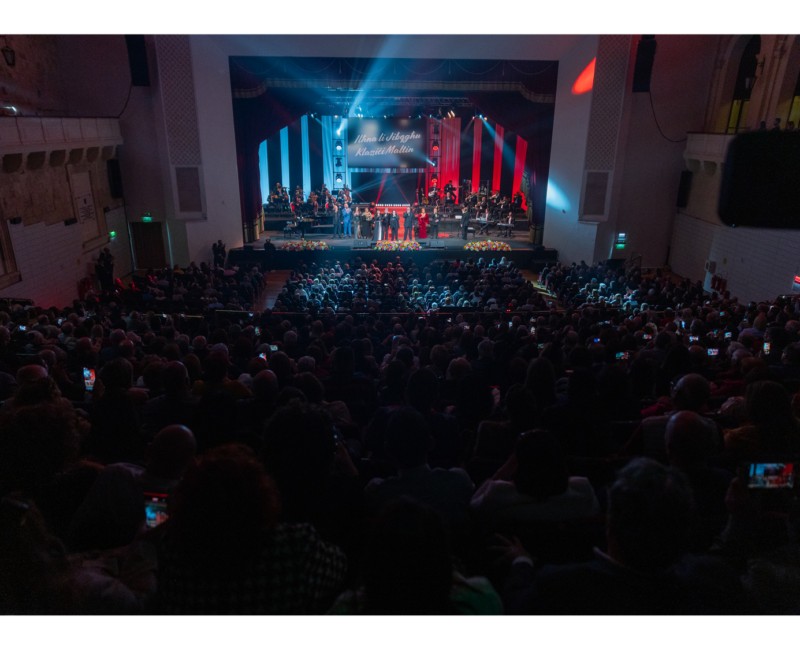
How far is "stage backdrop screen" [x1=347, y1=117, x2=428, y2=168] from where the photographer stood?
16.9 meters

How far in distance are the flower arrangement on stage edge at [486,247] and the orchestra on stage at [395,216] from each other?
84 cm

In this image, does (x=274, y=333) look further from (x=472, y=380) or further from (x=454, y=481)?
(x=454, y=481)

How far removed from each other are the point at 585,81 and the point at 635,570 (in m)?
13.9

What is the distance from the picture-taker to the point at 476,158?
65.3 feet

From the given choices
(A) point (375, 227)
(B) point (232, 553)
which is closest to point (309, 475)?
(B) point (232, 553)

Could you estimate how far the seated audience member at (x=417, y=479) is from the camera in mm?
1925

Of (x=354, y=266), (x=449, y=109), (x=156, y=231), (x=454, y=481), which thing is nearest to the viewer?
(x=454, y=481)

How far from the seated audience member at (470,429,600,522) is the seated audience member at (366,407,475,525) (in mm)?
102

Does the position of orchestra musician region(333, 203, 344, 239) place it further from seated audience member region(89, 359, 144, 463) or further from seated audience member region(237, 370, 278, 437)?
seated audience member region(89, 359, 144, 463)

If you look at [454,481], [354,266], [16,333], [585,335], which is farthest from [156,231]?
[454,481]

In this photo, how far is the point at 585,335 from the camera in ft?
19.1

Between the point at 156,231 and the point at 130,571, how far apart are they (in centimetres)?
1423

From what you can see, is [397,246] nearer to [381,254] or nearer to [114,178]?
[381,254]

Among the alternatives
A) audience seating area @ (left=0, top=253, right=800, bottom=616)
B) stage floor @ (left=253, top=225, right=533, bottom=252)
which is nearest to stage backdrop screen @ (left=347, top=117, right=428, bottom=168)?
stage floor @ (left=253, top=225, right=533, bottom=252)
